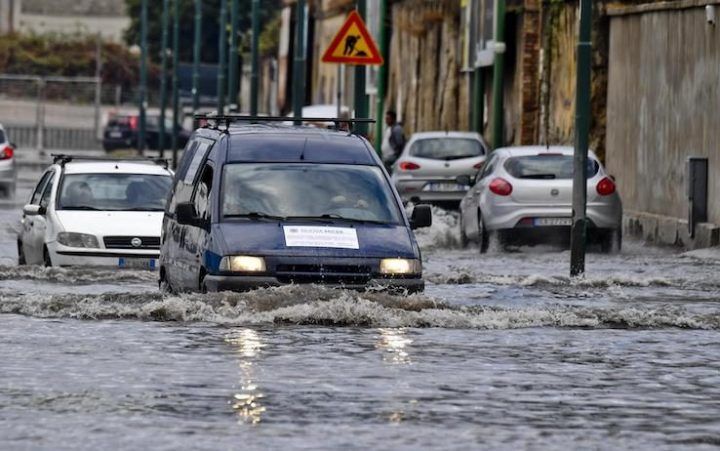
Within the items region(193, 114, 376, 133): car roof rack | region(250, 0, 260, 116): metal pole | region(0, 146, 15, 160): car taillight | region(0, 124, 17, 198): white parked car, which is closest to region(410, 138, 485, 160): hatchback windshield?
region(0, 124, 17, 198): white parked car

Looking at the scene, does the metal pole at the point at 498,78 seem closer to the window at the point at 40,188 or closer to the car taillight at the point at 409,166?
the car taillight at the point at 409,166

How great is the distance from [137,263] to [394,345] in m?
8.33

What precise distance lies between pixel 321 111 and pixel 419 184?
20248 millimetres

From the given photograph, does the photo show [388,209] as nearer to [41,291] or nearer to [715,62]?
[41,291]

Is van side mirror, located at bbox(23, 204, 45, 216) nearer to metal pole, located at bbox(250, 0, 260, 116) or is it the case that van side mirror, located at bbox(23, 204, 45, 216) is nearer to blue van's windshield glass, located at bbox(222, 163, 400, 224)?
blue van's windshield glass, located at bbox(222, 163, 400, 224)

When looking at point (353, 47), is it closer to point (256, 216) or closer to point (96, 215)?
point (96, 215)

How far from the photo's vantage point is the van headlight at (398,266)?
16.5 metres

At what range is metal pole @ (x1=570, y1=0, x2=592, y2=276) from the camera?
926 inches

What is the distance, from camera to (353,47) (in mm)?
32188

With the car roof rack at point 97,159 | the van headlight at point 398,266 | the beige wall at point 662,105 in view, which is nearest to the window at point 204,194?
the van headlight at point 398,266

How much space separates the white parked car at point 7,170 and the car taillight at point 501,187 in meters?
17.6

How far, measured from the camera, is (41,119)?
270 feet

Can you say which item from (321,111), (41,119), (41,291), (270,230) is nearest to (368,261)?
(270,230)

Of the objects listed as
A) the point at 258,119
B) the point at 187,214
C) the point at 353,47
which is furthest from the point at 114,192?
the point at 353,47
